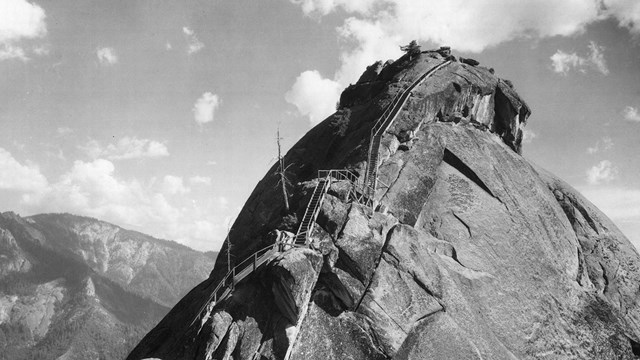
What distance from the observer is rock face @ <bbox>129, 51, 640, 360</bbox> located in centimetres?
2417

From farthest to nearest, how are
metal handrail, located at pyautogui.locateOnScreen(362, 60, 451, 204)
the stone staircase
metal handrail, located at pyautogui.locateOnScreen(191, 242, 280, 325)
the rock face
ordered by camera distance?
metal handrail, located at pyautogui.locateOnScreen(362, 60, 451, 204), the stone staircase, metal handrail, located at pyautogui.locateOnScreen(191, 242, 280, 325), the rock face

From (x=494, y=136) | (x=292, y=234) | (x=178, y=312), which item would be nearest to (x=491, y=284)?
(x=292, y=234)

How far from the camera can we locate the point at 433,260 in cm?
2867

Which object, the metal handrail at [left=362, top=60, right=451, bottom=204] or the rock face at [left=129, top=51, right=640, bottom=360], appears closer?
the rock face at [left=129, top=51, right=640, bottom=360]

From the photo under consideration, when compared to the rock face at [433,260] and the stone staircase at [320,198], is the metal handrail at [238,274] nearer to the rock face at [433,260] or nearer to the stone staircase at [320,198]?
the stone staircase at [320,198]

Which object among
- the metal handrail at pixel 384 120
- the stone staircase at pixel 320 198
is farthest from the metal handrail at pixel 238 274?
the metal handrail at pixel 384 120

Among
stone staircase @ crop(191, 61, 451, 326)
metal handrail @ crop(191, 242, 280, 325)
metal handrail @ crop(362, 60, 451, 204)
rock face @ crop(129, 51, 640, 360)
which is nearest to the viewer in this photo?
rock face @ crop(129, 51, 640, 360)

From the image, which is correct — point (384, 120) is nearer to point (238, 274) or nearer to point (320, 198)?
point (320, 198)

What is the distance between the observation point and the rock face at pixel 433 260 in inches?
952

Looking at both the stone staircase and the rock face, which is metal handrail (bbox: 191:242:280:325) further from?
the rock face

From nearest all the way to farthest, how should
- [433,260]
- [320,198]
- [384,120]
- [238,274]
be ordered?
[238,274] → [433,260] → [320,198] → [384,120]

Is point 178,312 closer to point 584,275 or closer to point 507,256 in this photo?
point 507,256

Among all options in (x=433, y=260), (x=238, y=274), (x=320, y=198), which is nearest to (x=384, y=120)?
(x=320, y=198)

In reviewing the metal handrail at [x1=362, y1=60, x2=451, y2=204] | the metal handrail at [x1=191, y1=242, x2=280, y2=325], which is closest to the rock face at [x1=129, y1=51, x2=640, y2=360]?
the metal handrail at [x1=362, y1=60, x2=451, y2=204]
